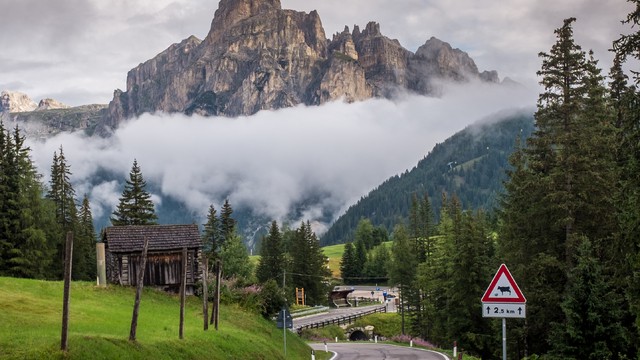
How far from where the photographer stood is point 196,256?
4794 cm

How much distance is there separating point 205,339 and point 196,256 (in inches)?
928

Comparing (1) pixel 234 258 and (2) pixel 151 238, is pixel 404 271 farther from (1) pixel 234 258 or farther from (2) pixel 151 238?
(2) pixel 151 238

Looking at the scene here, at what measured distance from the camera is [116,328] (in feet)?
79.9

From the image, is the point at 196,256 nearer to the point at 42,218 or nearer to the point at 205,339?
the point at 42,218

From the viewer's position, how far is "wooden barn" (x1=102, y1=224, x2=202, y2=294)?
147 ft

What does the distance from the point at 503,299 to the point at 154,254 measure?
1385 inches

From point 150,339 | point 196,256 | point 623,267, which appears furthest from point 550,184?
point 196,256

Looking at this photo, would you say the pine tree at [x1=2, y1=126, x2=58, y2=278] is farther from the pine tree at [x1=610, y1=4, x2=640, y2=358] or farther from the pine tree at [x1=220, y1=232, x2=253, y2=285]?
the pine tree at [x1=610, y1=4, x2=640, y2=358]

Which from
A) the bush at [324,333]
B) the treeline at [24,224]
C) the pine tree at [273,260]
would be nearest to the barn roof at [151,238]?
the treeline at [24,224]

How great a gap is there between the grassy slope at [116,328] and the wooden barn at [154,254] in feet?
8.52

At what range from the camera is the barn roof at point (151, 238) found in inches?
1785

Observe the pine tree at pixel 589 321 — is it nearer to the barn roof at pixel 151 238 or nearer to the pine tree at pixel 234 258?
the barn roof at pixel 151 238

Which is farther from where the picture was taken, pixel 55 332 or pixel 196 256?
pixel 196 256

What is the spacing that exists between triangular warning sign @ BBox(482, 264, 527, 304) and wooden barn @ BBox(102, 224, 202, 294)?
33.3 meters
